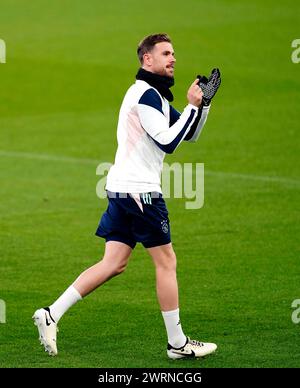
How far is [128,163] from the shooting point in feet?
32.5

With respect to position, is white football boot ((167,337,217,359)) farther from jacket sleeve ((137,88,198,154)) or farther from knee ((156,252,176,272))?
jacket sleeve ((137,88,198,154))

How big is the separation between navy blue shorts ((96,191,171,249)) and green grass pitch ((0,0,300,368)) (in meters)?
0.85

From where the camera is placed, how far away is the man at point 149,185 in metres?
9.83

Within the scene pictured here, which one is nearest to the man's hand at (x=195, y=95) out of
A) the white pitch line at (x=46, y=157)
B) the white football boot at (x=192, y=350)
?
the white football boot at (x=192, y=350)

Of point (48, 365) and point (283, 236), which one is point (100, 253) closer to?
point (283, 236)

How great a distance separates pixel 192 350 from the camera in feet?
32.3

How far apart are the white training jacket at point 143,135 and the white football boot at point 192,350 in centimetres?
121

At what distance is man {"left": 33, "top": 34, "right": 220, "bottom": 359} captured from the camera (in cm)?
983

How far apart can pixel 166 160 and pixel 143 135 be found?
844cm

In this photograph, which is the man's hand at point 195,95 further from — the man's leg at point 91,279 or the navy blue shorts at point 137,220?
the man's leg at point 91,279

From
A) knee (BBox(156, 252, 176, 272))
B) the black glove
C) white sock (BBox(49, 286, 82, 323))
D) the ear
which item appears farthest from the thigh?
the ear

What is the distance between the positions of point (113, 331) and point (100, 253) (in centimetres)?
296

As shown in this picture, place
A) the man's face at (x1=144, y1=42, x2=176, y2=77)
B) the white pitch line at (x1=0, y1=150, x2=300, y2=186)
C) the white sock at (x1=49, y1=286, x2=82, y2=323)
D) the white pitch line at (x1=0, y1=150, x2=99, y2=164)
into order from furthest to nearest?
the white pitch line at (x1=0, y1=150, x2=99, y2=164)
the white pitch line at (x1=0, y1=150, x2=300, y2=186)
the white sock at (x1=49, y1=286, x2=82, y2=323)
the man's face at (x1=144, y1=42, x2=176, y2=77)

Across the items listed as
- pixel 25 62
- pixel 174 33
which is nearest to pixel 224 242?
pixel 25 62
